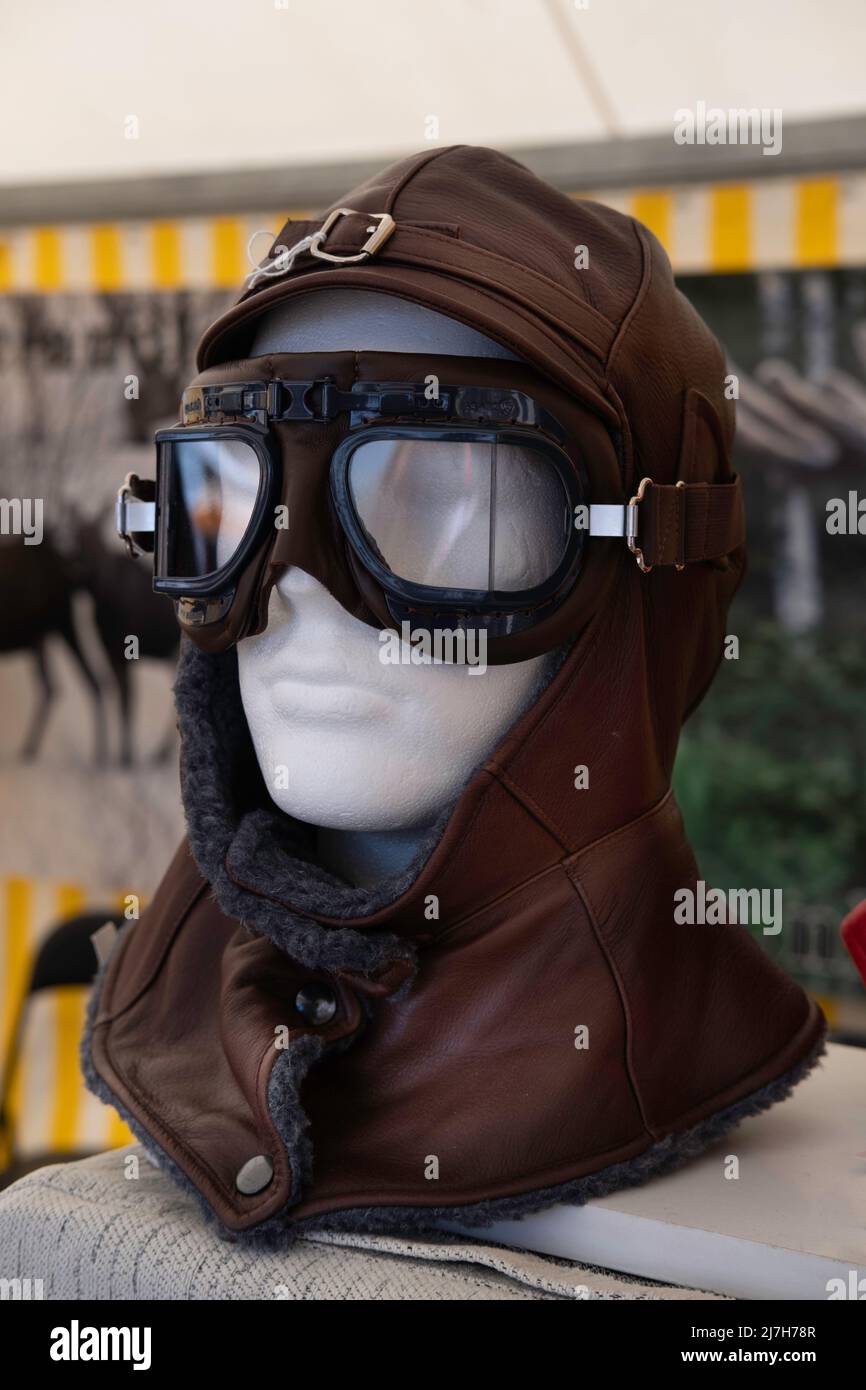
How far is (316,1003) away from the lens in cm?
105

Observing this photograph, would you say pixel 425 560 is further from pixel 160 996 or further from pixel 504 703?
pixel 160 996

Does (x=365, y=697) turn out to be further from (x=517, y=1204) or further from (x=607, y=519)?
(x=517, y=1204)

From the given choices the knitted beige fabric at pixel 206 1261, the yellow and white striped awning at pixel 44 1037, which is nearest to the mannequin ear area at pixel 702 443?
the knitted beige fabric at pixel 206 1261

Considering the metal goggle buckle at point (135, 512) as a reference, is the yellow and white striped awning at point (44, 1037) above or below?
below

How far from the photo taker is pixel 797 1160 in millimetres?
1060

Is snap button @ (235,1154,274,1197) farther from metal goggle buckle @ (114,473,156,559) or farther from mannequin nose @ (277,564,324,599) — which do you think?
metal goggle buckle @ (114,473,156,559)

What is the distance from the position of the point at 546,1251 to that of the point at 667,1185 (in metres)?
0.10

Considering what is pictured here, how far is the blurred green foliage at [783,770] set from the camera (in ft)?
6.59

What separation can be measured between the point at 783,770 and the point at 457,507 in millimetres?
1221

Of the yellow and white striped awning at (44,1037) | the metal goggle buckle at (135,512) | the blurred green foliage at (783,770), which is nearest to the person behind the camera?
the metal goggle buckle at (135,512)

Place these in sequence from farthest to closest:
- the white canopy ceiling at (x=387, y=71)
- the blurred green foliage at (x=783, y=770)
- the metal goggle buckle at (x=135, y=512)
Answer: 1. the blurred green foliage at (x=783, y=770)
2. the white canopy ceiling at (x=387, y=71)
3. the metal goggle buckle at (x=135, y=512)

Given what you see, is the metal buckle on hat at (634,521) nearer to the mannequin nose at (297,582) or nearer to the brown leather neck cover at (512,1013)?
the brown leather neck cover at (512,1013)

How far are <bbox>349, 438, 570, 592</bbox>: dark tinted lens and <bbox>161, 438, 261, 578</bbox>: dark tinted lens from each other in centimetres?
11

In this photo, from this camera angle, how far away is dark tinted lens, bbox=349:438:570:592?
3.14ft
